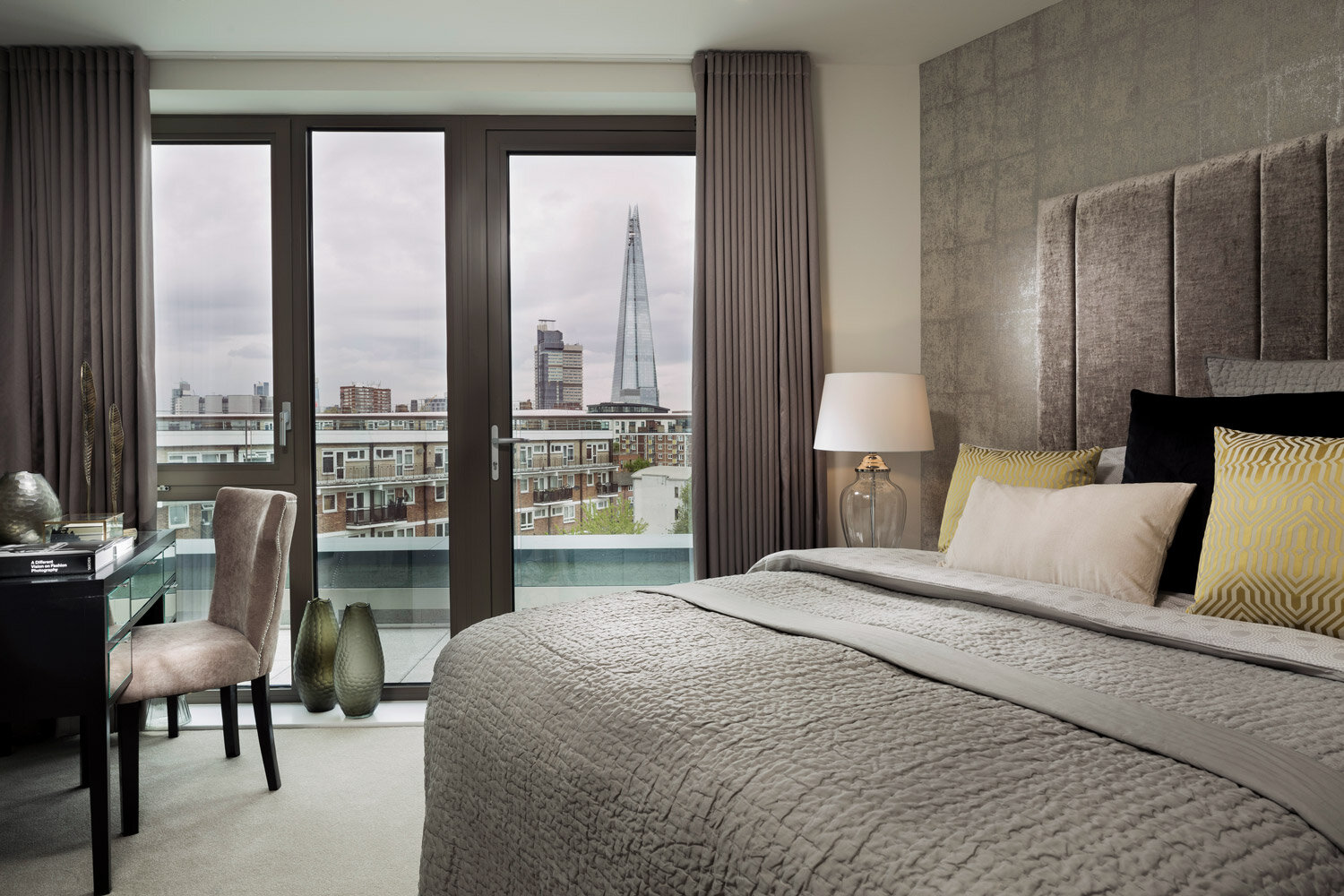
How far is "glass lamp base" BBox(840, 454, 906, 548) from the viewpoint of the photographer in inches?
122

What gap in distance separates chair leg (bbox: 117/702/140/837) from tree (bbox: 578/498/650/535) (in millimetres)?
1692

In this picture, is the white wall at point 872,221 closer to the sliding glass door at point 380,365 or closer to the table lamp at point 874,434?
the table lamp at point 874,434

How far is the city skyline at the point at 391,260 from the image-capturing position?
346cm

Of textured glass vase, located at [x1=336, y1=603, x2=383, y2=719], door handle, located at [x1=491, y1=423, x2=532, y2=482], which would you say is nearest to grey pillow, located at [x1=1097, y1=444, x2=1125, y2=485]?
door handle, located at [x1=491, y1=423, x2=532, y2=482]

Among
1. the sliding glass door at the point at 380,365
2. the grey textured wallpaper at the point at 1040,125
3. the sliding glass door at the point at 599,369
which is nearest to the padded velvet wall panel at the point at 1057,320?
the grey textured wallpaper at the point at 1040,125

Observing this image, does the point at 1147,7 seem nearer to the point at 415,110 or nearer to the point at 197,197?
the point at 415,110

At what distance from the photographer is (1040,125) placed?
3.00 m

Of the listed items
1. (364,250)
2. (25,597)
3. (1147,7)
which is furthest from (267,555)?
(1147,7)

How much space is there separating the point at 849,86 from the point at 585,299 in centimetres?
132

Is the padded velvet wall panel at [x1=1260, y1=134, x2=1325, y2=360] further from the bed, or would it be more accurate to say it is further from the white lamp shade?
the white lamp shade

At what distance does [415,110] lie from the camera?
347 cm

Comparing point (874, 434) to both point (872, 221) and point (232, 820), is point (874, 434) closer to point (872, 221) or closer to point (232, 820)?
point (872, 221)

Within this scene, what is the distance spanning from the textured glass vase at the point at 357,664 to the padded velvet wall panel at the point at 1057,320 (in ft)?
8.24

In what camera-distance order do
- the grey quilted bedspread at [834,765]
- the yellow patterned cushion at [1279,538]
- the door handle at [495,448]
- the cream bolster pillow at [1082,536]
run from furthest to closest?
the door handle at [495,448] → the cream bolster pillow at [1082,536] → the yellow patterned cushion at [1279,538] → the grey quilted bedspread at [834,765]
